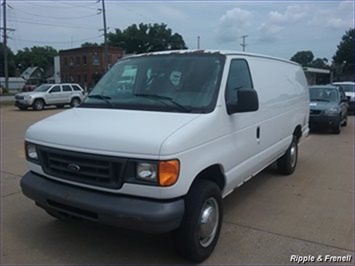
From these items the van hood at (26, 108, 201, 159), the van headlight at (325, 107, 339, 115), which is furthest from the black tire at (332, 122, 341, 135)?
→ the van hood at (26, 108, 201, 159)

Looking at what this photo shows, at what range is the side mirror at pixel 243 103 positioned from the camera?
4164 mm

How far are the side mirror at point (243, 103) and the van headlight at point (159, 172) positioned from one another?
1158 millimetres

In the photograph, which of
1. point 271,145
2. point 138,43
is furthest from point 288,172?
point 138,43

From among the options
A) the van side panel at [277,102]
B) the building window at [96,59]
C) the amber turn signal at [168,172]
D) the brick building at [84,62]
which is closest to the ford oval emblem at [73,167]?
the amber turn signal at [168,172]

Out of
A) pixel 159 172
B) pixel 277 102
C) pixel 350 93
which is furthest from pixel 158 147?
pixel 350 93

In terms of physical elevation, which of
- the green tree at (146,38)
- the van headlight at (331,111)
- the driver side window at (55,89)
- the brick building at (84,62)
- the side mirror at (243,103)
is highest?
the green tree at (146,38)

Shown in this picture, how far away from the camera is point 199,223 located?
3664 mm

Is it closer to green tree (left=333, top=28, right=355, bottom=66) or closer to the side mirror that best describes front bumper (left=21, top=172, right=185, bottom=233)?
the side mirror

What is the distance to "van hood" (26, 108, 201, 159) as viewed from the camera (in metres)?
3.33

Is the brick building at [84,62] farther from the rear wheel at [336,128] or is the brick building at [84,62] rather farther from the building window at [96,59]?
the rear wheel at [336,128]

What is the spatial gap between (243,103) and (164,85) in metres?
0.86

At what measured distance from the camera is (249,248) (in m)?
4.08

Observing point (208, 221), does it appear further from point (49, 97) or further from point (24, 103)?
point (49, 97)

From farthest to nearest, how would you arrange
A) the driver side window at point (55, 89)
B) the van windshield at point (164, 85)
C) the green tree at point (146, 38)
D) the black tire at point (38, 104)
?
the green tree at point (146, 38), the driver side window at point (55, 89), the black tire at point (38, 104), the van windshield at point (164, 85)
